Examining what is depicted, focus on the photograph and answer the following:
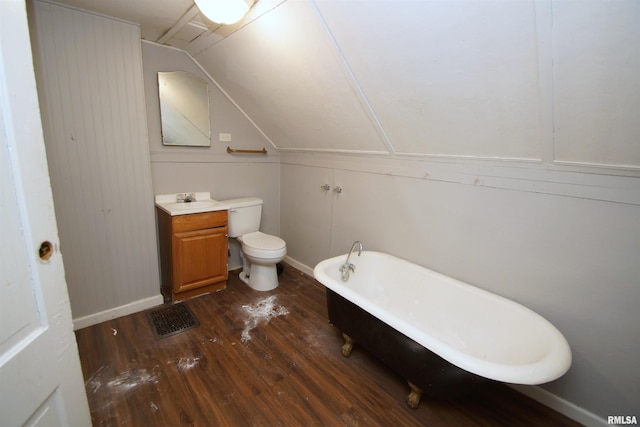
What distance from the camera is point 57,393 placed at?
0.74 metres

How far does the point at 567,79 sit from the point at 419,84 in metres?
0.60

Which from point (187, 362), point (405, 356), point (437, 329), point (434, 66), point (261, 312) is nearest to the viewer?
point (434, 66)

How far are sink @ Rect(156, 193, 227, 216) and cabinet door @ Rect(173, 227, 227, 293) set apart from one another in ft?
0.58

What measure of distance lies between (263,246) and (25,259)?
6.26 feet

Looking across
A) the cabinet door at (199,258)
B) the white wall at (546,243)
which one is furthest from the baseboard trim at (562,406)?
the cabinet door at (199,258)

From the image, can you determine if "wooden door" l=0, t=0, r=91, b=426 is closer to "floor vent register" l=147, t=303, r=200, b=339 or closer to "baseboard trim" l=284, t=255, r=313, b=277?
"floor vent register" l=147, t=303, r=200, b=339

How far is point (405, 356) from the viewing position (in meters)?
1.48

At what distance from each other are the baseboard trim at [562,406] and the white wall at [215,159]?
8.44ft

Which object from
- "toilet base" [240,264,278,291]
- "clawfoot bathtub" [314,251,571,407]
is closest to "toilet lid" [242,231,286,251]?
"toilet base" [240,264,278,291]

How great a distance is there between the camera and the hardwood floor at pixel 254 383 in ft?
4.80

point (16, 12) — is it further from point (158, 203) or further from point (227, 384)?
point (158, 203)

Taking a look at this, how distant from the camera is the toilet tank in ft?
8.71

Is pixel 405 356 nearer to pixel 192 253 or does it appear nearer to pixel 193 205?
pixel 192 253

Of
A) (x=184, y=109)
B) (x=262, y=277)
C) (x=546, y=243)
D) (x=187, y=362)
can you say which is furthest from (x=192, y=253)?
(x=546, y=243)
